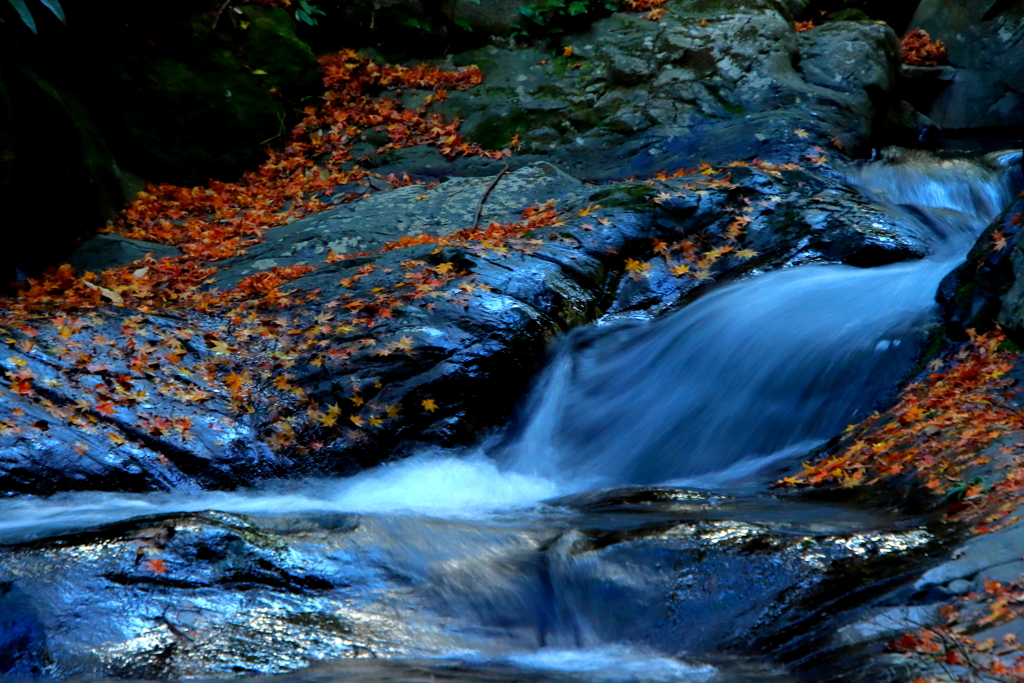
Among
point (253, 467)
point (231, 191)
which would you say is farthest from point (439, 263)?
point (231, 191)

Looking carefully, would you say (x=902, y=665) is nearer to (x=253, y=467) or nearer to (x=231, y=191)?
(x=253, y=467)

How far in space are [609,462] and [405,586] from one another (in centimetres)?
251

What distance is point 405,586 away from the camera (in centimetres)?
339

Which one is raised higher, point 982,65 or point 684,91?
point 982,65

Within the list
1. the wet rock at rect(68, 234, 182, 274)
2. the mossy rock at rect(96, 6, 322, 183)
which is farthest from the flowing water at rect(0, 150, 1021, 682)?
the mossy rock at rect(96, 6, 322, 183)

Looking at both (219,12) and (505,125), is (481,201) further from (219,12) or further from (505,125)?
(219,12)

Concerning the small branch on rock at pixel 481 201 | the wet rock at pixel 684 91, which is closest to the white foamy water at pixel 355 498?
the small branch on rock at pixel 481 201

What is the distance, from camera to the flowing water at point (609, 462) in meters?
3.24

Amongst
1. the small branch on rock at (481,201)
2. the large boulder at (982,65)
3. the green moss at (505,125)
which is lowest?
the small branch on rock at (481,201)

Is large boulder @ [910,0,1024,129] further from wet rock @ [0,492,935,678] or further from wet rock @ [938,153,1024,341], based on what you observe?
wet rock @ [0,492,935,678]

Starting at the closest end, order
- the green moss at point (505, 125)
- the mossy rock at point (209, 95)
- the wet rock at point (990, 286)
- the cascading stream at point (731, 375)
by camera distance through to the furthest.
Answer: the wet rock at point (990, 286)
the cascading stream at point (731, 375)
the mossy rock at point (209, 95)
the green moss at point (505, 125)

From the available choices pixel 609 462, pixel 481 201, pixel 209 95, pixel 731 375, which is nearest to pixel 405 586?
pixel 609 462

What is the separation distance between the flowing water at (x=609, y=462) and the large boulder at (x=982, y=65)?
3.86 m

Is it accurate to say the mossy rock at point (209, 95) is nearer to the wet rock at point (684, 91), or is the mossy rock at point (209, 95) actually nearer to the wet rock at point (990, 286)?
the wet rock at point (684, 91)
